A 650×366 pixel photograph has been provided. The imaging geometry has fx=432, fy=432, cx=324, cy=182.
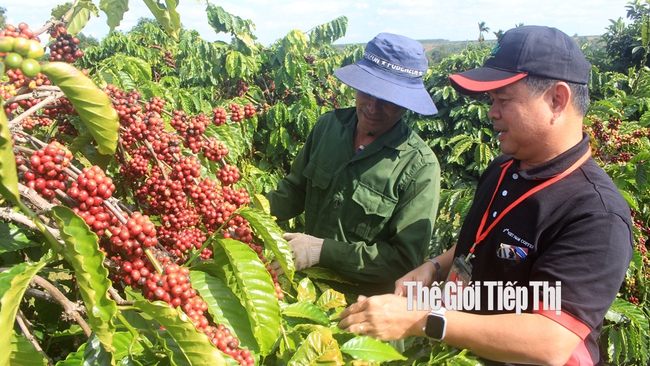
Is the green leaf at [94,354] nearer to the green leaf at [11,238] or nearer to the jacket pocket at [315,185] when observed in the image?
the green leaf at [11,238]

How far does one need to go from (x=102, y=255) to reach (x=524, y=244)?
1403 mm

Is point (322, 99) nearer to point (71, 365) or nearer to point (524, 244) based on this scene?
point (524, 244)

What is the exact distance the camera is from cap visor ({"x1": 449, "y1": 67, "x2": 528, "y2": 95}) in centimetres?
163

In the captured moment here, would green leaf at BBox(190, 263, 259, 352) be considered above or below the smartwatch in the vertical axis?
above

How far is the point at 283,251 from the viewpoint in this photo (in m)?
1.26

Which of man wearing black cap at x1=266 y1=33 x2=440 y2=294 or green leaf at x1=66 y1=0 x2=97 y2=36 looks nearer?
green leaf at x1=66 y1=0 x2=97 y2=36

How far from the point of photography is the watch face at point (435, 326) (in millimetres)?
1526

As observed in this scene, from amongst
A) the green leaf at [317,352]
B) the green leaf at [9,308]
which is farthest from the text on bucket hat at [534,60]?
the green leaf at [9,308]

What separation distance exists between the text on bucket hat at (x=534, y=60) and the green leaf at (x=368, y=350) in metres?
1.03

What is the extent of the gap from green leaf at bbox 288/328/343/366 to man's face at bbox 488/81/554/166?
1.05 metres

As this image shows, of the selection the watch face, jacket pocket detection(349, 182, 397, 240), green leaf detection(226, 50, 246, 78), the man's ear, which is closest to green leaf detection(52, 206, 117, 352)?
the watch face

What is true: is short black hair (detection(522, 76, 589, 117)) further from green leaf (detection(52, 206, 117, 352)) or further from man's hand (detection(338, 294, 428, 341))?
green leaf (detection(52, 206, 117, 352))

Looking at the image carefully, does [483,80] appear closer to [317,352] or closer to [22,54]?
[317,352]

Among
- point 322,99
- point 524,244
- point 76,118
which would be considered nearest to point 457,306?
point 524,244
